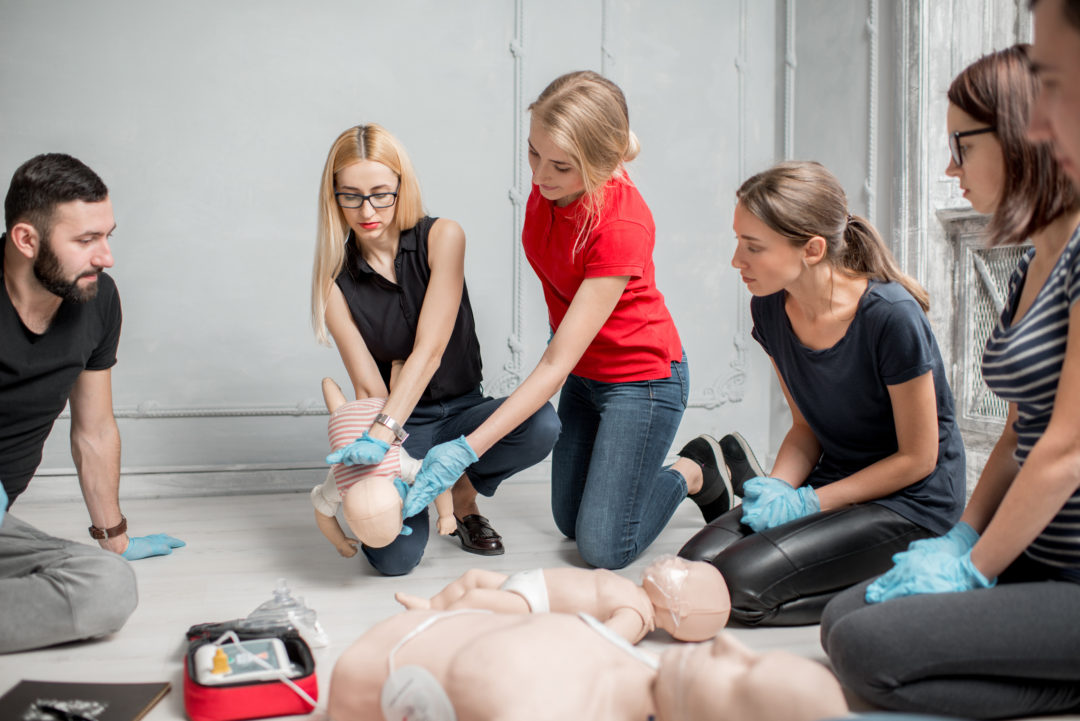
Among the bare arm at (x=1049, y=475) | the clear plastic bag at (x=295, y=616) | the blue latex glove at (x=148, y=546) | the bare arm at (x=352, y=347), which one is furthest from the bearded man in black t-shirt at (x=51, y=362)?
the bare arm at (x=1049, y=475)

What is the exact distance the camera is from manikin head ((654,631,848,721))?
97 cm

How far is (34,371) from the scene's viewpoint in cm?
191

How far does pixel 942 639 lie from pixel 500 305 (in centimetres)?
252

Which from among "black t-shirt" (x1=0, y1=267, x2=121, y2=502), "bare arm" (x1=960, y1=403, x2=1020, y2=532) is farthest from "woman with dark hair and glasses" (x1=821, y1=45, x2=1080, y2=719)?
"black t-shirt" (x1=0, y1=267, x2=121, y2=502)

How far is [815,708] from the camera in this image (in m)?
0.95

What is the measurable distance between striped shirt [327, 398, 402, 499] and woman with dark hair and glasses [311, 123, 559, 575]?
0.04 m

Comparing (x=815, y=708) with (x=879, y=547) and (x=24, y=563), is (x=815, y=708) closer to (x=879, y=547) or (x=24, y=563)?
(x=879, y=547)

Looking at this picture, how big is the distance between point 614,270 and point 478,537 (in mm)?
885

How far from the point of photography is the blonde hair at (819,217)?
6.00 feet

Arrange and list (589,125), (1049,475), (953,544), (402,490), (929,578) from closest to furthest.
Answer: (1049,475) < (929,578) < (953,544) < (589,125) < (402,490)

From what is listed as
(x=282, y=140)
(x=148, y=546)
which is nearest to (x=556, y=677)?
(x=148, y=546)

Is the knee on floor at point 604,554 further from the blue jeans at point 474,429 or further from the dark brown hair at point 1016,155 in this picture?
the dark brown hair at point 1016,155

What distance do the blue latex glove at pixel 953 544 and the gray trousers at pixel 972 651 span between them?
0.52ft

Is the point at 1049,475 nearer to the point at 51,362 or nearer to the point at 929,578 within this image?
the point at 929,578
